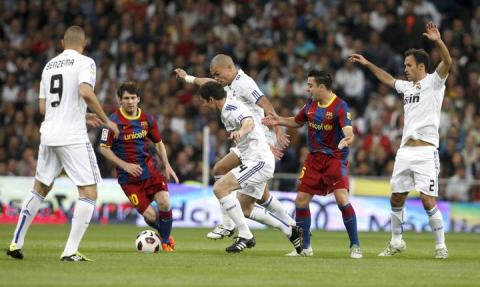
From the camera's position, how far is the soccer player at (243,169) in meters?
13.3

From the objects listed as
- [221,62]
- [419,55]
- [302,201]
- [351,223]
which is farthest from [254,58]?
[351,223]

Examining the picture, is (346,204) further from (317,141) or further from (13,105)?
(13,105)

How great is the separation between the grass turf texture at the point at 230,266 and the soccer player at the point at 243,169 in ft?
1.22

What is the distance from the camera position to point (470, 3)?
28078 millimetres

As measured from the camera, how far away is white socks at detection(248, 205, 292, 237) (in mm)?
13844

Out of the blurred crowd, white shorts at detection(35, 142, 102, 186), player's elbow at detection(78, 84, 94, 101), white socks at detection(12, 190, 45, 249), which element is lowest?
white socks at detection(12, 190, 45, 249)

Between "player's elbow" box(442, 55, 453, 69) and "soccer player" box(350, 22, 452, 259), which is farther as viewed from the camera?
"soccer player" box(350, 22, 452, 259)

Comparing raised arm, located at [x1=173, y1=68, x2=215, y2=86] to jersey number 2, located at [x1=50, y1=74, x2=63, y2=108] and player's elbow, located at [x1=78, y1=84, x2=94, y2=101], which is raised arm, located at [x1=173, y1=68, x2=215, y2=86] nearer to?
jersey number 2, located at [x1=50, y1=74, x2=63, y2=108]

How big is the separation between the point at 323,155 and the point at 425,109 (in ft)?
4.90

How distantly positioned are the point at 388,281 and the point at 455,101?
15.2m

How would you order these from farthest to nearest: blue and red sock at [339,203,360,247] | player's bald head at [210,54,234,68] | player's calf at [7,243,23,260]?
player's bald head at [210,54,234,68] → blue and red sock at [339,203,360,247] → player's calf at [7,243,23,260]

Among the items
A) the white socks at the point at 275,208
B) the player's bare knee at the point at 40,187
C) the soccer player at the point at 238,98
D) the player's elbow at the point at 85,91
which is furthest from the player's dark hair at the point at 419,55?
the player's bare knee at the point at 40,187

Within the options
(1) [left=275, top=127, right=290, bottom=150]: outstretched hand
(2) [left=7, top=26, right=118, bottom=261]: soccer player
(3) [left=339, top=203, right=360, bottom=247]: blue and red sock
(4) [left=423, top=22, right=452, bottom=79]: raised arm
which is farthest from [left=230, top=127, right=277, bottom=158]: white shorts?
(2) [left=7, top=26, right=118, bottom=261]: soccer player

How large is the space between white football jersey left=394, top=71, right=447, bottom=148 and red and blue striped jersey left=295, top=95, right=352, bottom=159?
0.94 m
